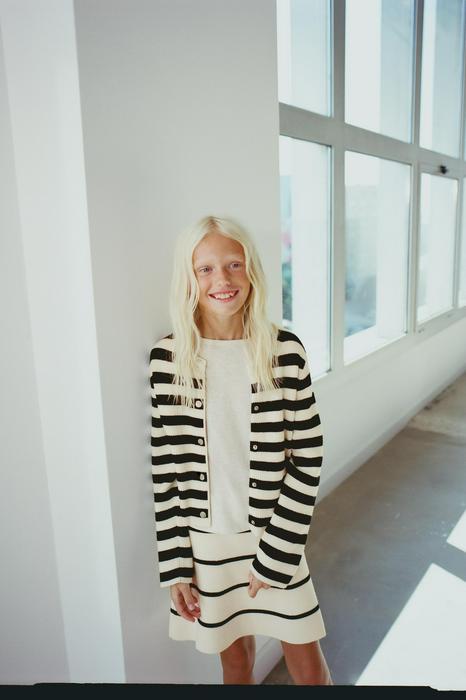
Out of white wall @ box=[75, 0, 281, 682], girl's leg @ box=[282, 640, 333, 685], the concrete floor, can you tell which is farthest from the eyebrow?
the concrete floor

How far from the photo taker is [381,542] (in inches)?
107

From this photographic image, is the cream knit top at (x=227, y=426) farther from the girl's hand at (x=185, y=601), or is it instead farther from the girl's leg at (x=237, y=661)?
the girl's leg at (x=237, y=661)

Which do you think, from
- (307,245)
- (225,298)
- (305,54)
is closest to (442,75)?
(305,54)

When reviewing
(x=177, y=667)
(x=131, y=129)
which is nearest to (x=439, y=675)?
(x=177, y=667)

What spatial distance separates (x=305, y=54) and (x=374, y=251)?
1564 mm

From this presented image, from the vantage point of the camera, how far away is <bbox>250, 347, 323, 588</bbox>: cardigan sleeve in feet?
4.43

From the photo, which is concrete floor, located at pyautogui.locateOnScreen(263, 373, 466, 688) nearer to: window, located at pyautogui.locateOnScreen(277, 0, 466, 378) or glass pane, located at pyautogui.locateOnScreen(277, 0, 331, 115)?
window, located at pyautogui.locateOnScreen(277, 0, 466, 378)

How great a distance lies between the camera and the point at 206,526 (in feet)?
4.53

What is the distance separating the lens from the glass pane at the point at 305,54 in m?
2.77

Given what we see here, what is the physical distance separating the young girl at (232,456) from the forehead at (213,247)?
2cm

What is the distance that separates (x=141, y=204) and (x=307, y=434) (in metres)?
0.71

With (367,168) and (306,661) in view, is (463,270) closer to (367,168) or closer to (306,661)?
(367,168)

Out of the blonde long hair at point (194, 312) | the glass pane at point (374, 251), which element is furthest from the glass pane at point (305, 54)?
the blonde long hair at point (194, 312)

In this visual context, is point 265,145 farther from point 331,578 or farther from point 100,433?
point 331,578
